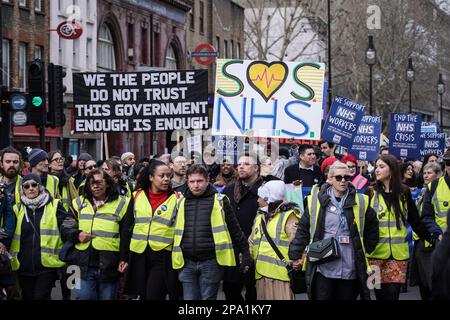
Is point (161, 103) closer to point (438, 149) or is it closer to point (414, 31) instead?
point (438, 149)

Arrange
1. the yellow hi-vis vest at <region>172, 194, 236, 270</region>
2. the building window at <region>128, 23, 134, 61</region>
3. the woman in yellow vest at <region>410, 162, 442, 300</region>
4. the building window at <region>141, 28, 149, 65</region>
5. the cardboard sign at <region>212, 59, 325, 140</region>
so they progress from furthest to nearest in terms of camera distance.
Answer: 1. the building window at <region>141, 28, 149, 65</region>
2. the building window at <region>128, 23, 134, 61</region>
3. the cardboard sign at <region>212, 59, 325, 140</region>
4. the woman in yellow vest at <region>410, 162, 442, 300</region>
5. the yellow hi-vis vest at <region>172, 194, 236, 270</region>

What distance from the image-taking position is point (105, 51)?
46.7m

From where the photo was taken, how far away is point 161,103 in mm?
18250

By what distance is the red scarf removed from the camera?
10828 millimetres

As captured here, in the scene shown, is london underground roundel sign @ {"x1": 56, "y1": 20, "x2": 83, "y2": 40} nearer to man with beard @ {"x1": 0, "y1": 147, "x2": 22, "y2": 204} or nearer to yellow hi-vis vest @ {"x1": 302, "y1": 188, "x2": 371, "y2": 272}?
man with beard @ {"x1": 0, "y1": 147, "x2": 22, "y2": 204}

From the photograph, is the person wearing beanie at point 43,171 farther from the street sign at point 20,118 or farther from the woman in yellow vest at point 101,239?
the street sign at point 20,118

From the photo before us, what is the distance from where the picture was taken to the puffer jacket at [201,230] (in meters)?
10.3

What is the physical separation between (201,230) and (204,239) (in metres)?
0.08

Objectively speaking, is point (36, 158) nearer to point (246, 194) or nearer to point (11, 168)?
point (11, 168)

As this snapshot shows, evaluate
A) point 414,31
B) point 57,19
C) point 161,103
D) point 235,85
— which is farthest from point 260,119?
point 414,31

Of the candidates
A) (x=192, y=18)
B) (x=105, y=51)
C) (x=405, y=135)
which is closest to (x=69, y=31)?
(x=105, y=51)

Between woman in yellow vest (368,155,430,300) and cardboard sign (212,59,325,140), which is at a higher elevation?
cardboard sign (212,59,325,140)

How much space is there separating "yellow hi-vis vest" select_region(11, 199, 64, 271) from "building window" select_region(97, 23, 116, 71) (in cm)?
3473

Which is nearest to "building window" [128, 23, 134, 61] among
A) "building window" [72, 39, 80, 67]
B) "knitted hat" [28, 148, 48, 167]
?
"building window" [72, 39, 80, 67]
